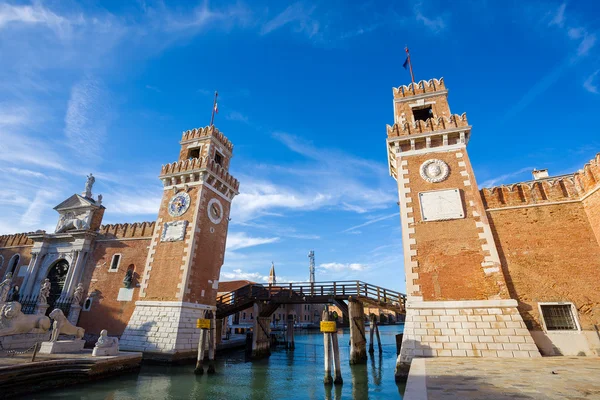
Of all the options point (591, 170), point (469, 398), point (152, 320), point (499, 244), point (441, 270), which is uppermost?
point (591, 170)

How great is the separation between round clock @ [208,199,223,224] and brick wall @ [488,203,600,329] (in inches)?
723

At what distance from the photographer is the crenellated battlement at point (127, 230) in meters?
24.3

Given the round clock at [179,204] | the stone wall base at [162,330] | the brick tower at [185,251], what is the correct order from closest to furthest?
1. the stone wall base at [162,330]
2. the brick tower at [185,251]
3. the round clock at [179,204]

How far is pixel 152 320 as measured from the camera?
63.5ft

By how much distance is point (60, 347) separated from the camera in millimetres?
14422

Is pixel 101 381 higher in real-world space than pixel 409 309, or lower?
lower

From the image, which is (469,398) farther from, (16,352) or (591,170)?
(16,352)

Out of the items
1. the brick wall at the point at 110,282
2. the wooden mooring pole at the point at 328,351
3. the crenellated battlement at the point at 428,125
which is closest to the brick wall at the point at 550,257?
the crenellated battlement at the point at 428,125

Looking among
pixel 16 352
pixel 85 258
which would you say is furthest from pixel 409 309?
pixel 85 258

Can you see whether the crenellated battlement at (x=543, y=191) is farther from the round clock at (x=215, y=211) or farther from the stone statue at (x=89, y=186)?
the stone statue at (x=89, y=186)

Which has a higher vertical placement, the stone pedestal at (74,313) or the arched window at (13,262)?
the arched window at (13,262)

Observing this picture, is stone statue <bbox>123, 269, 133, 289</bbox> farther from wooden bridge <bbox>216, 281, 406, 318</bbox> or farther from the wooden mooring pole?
the wooden mooring pole

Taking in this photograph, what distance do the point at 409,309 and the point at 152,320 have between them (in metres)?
15.8

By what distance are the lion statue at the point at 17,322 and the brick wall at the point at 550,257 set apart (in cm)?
2210
